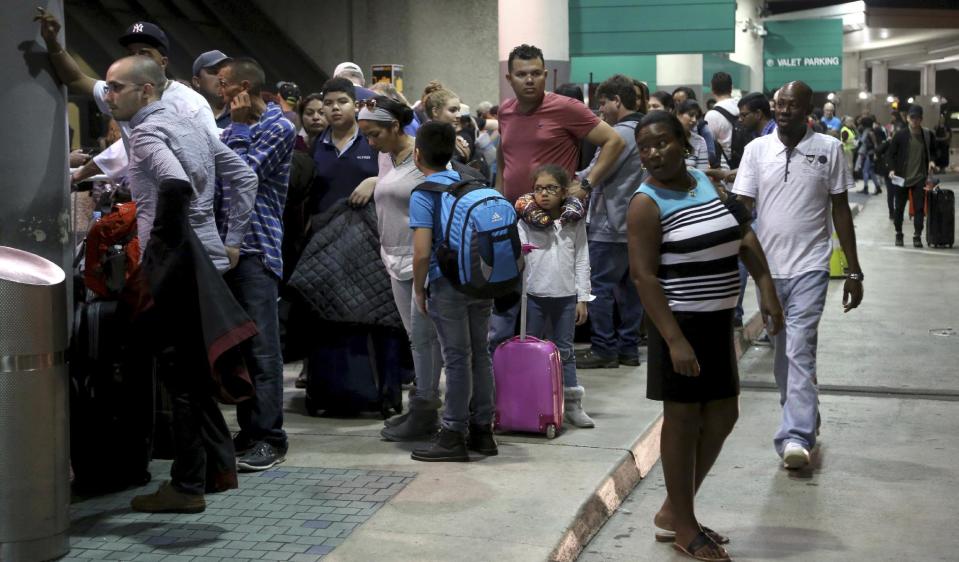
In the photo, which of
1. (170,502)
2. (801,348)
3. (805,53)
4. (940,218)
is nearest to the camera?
(170,502)

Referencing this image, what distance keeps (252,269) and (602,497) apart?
2.09 metres

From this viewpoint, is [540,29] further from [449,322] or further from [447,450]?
[447,450]

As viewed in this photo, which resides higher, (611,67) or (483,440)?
(611,67)

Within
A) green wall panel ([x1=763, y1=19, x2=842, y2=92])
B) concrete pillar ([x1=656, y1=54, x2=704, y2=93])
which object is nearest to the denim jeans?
concrete pillar ([x1=656, y1=54, x2=704, y2=93])

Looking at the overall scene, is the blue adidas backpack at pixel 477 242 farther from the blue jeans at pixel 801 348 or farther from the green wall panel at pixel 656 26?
the green wall panel at pixel 656 26

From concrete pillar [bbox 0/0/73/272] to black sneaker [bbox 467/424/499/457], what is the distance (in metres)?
2.29

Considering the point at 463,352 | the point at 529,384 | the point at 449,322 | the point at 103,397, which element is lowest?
the point at 529,384

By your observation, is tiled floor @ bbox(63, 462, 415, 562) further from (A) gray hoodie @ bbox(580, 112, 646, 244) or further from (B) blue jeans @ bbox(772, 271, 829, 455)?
(A) gray hoodie @ bbox(580, 112, 646, 244)

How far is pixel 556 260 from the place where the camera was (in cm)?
736

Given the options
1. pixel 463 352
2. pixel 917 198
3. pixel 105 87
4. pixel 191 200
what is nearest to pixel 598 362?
pixel 463 352

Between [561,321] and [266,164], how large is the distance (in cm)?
200

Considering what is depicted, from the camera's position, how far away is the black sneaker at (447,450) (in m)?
6.43

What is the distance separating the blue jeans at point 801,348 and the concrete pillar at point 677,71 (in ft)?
72.8

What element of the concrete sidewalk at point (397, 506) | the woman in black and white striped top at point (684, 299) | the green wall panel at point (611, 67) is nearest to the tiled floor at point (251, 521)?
the concrete sidewalk at point (397, 506)
